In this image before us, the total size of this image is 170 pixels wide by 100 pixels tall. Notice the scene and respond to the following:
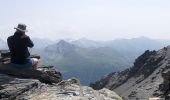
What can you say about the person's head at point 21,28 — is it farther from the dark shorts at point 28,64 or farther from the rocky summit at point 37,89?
the rocky summit at point 37,89

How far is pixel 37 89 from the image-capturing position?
2272 centimetres

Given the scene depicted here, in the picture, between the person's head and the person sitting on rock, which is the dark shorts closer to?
the person sitting on rock

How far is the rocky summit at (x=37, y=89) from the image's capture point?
21094mm

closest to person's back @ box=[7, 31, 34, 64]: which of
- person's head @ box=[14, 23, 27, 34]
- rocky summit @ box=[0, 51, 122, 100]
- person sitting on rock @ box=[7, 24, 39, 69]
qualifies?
person sitting on rock @ box=[7, 24, 39, 69]

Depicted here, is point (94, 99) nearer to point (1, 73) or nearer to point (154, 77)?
point (1, 73)

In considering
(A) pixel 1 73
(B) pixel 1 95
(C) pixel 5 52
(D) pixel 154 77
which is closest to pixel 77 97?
(B) pixel 1 95

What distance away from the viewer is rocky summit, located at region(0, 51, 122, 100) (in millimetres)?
21094

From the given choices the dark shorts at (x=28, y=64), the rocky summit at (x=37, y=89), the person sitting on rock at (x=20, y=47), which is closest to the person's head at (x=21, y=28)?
the person sitting on rock at (x=20, y=47)

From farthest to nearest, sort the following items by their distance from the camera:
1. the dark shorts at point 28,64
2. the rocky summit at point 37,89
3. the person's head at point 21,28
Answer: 1. the dark shorts at point 28,64
2. the person's head at point 21,28
3. the rocky summit at point 37,89

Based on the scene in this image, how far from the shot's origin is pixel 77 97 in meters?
20.5

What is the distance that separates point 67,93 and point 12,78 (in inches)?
232

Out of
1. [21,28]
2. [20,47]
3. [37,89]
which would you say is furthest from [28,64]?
[37,89]

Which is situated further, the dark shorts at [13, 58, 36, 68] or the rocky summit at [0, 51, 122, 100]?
the dark shorts at [13, 58, 36, 68]

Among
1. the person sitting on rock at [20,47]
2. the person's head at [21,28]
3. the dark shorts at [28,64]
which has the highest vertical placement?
the person's head at [21,28]
